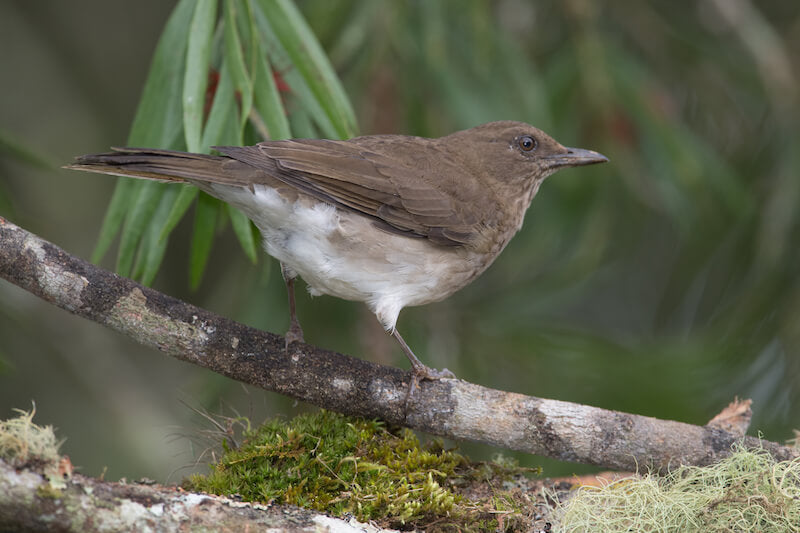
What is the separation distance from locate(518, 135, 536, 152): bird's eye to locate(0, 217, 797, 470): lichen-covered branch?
1.87 metres

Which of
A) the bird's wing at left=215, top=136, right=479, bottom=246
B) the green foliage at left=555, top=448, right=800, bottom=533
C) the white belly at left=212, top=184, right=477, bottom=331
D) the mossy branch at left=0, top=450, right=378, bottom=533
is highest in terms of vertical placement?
the bird's wing at left=215, top=136, right=479, bottom=246

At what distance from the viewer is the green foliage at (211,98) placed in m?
3.69

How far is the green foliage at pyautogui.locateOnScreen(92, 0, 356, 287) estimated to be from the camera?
3.69m

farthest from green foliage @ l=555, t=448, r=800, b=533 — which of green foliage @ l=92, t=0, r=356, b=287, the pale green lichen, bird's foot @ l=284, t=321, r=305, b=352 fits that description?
green foliage @ l=92, t=0, r=356, b=287

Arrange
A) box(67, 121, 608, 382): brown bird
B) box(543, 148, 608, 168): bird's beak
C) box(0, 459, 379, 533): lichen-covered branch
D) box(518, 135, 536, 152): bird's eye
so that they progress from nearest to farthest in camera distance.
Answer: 1. box(0, 459, 379, 533): lichen-covered branch
2. box(67, 121, 608, 382): brown bird
3. box(543, 148, 608, 168): bird's beak
4. box(518, 135, 536, 152): bird's eye

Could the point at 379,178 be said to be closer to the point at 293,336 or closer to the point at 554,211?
the point at 293,336

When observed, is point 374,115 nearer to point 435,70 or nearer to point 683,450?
point 435,70

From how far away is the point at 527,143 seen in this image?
15.7ft

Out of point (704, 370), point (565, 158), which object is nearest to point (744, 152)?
point (704, 370)

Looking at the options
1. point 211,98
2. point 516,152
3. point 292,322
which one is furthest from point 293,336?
point 516,152

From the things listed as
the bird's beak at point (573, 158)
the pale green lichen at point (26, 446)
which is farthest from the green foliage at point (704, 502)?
the bird's beak at point (573, 158)

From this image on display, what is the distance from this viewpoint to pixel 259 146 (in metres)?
3.76

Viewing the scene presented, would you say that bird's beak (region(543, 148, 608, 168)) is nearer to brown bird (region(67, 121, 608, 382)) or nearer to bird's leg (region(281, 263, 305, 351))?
brown bird (region(67, 121, 608, 382))

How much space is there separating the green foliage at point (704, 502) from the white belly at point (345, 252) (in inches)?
54.3
